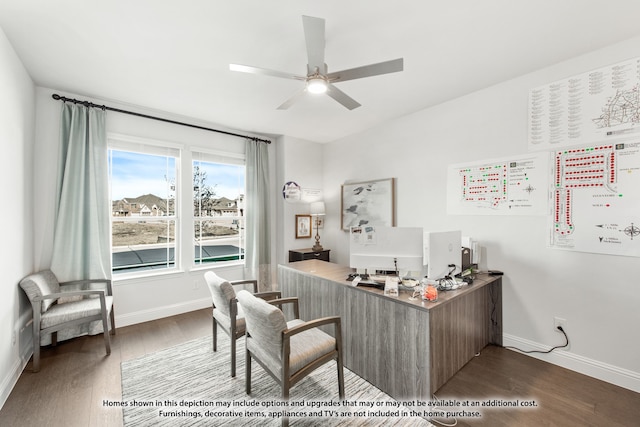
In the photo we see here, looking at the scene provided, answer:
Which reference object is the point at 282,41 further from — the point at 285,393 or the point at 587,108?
the point at 587,108

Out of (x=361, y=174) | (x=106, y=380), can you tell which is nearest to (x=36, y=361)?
(x=106, y=380)

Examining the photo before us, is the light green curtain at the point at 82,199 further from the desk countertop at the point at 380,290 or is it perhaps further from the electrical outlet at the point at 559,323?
the electrical outlet at the point at 559,323

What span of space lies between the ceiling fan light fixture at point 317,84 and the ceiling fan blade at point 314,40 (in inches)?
1.8

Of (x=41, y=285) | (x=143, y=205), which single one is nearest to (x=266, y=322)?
(x=41, y=285)

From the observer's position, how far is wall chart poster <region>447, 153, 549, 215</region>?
2512 millimetres

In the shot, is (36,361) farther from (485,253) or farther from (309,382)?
(485,253)

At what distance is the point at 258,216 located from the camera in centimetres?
429

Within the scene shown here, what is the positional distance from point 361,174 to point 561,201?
247cm

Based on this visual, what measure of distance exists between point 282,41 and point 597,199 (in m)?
2.87

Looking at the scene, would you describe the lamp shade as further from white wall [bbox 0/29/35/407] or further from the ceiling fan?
white wall [bbox 0/29/35/407]

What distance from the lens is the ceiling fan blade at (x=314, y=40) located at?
1543 millimetres

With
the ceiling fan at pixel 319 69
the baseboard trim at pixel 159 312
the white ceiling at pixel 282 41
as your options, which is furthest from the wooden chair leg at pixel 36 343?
the ceiling fan at pixel 319 69

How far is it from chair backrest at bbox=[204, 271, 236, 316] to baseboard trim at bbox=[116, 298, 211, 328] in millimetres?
1675

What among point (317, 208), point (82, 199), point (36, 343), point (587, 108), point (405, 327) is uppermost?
point (587, 108)
